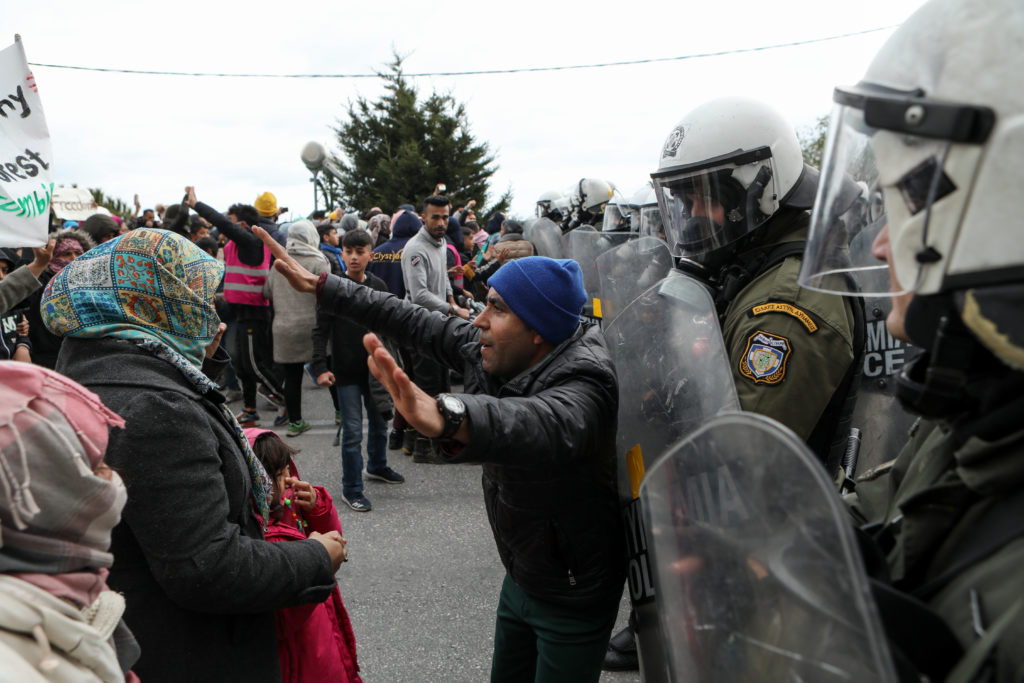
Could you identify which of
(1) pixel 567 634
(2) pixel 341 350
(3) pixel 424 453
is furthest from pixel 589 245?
(1) pixel 567 634

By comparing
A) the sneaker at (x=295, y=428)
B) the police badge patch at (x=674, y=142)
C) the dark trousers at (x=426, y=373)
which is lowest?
the sneaker at (x=295, y=428)

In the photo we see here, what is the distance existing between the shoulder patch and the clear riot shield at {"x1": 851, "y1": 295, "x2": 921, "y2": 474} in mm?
677

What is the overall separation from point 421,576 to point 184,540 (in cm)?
251

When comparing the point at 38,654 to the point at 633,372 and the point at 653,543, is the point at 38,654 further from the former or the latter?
the point at 633,372

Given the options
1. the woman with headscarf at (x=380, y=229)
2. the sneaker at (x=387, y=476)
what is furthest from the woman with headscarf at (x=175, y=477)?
the woman with headscarf at (x=380, y=229)

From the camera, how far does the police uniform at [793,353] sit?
1.73m

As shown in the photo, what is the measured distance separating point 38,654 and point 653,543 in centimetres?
94

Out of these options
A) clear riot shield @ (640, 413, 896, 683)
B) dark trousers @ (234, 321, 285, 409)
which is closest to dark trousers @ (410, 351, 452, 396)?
dark trousers @ (234, 321, 285, 409)

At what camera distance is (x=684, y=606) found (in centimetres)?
104

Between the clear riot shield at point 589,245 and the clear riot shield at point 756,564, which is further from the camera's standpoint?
the clear riot shield at point 589,245

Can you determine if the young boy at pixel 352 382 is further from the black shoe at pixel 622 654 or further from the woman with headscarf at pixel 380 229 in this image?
the woman with headscarf at pixel 380 229

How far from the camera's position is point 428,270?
217 inches

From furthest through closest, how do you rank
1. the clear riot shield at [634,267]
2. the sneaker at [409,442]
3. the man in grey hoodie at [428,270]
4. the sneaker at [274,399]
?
the sneaker at [274,399] → the sneaker at [409,442] → the man in grey hoodie at [428,270] → the clear riot shield at [634,267]

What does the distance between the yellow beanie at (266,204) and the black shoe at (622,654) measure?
6013 millimetres
